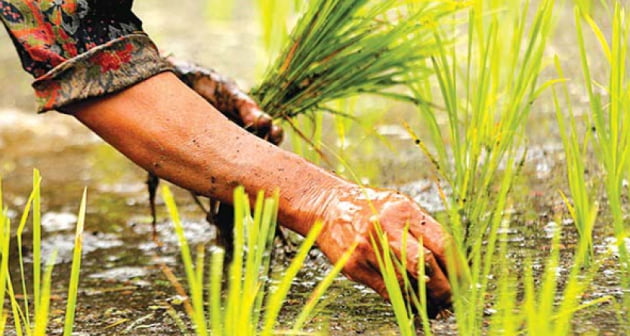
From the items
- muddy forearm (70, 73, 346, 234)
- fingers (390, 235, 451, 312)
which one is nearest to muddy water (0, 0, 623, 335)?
fingers (390, 235, 451, 312)

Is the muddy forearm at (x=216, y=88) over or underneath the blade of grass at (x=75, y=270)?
over

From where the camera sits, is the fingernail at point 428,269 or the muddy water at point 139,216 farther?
the muddy water at point 139,216

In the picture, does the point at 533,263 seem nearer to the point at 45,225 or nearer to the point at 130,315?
the point at 130,315

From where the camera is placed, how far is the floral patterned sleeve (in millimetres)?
1303

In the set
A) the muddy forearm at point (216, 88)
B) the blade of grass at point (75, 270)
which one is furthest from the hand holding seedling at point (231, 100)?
the blade of grass at point (75, 270)

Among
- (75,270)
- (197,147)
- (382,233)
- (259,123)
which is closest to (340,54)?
(259,123)

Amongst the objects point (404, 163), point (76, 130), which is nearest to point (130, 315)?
point (404, 163)

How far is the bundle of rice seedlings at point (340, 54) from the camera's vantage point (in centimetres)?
166

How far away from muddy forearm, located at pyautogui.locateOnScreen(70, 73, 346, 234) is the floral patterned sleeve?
0.03 m

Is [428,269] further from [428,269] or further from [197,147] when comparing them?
[197,147]

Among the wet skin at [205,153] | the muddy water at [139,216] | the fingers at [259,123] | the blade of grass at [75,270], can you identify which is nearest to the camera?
the blade of grass at [75,270]

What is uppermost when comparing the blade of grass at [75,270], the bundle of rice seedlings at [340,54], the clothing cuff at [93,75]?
the bundle of rice seedlings at [340,54]

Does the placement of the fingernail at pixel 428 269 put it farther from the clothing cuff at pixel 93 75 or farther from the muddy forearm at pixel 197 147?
the clothing cuff at pixel 93 75

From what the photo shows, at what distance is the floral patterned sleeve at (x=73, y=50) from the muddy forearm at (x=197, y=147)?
0.09 ft
